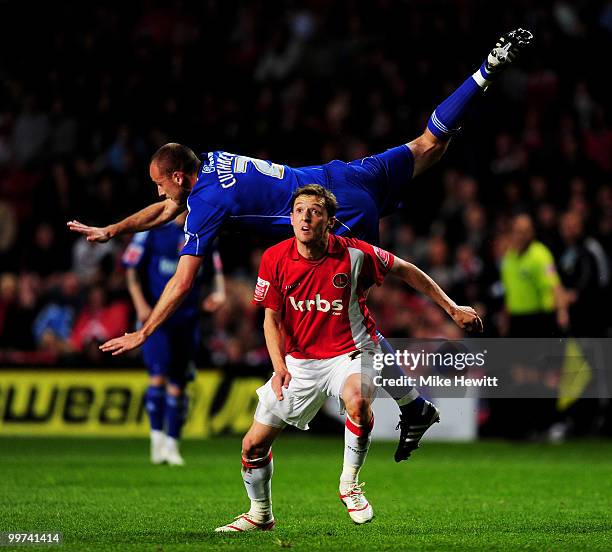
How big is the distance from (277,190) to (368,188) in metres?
0.71

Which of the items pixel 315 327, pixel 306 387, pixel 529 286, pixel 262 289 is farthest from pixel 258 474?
pixel 529 286

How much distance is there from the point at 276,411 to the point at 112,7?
50.7ft

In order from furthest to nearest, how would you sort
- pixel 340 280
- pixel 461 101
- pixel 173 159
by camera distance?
pixel 461 101
pixel 173 159
pixel 340 280

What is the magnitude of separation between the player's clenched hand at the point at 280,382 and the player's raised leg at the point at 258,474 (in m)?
0.28

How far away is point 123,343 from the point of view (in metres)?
7.44

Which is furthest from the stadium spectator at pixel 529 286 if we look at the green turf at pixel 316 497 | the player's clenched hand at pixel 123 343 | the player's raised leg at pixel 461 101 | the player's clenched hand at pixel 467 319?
the player's clenched hand at pixel 123 343

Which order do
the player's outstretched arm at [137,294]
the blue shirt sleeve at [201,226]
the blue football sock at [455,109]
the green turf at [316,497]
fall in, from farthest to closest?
the player's outstretched arm at [137,294] < the blue football sock at [455,109] < the blue shirt sleeve at [201,226] < the green turf at [316,497]

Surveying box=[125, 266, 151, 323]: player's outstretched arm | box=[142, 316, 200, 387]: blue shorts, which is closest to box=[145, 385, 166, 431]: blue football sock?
box=[142, 316, 200, 387]: blue shorts

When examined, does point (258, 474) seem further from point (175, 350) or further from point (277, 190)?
point (175, 350)

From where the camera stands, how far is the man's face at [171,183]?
823 centimetres

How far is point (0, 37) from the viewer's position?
2148cm

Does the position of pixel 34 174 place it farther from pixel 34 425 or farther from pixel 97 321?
pixel 34 425

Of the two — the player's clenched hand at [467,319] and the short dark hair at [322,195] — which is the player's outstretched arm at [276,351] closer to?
the short dark hair at [322,195]

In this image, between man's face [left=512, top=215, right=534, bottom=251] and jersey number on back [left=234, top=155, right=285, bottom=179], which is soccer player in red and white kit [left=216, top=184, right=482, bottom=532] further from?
man's face [left=512, top=215, right=534, bottom=251]
